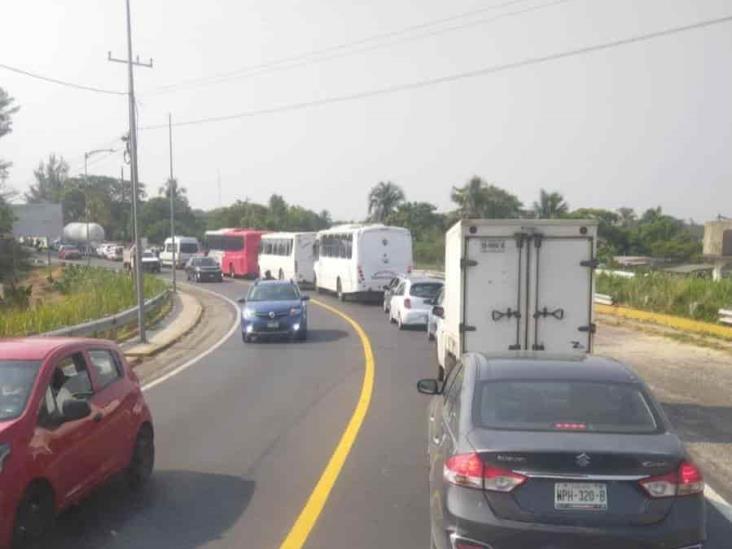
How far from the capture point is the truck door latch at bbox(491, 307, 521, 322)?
506 inches

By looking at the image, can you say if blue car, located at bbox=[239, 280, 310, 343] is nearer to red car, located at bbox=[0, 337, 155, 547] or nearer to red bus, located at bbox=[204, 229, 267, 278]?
red car, located at bbox=[0, 337, 155, 547]

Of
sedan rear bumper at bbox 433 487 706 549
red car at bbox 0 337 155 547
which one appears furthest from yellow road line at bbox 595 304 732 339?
sedan rear bumper at bbox 433 487 706 549

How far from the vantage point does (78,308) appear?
2700cm

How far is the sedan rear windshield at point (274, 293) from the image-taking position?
24703 millimetres

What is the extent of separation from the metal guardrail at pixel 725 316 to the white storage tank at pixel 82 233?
3538 inches

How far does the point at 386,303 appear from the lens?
33.2 meters

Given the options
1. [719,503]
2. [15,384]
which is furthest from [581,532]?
[15,384]

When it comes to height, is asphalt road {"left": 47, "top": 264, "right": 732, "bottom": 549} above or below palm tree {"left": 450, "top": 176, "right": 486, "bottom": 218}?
below

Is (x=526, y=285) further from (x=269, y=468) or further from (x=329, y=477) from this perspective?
(x=269, y=468)

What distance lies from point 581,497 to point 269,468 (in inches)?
191

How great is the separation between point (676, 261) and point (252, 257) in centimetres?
3566

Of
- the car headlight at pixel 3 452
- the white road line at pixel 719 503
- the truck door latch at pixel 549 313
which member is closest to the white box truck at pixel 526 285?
the truck door latch at pixel 549 313

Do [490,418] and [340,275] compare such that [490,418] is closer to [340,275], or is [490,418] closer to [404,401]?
[404,401]

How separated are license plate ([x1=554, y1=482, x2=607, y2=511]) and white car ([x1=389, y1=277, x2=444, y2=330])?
20820 millimetres
